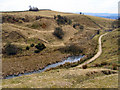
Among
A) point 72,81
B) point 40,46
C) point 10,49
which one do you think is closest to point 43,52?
point 40,46

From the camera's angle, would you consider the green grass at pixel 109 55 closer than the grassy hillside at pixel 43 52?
No

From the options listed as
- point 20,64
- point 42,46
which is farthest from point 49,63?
point 42,46

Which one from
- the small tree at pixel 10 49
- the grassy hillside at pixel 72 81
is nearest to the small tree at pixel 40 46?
the small tree at pixel 10 49

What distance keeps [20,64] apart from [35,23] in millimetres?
38053

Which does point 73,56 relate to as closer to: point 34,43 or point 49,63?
point 49,63

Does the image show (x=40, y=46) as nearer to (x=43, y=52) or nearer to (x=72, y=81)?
(x=43, y=52)

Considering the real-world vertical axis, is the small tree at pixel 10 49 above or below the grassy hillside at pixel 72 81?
above

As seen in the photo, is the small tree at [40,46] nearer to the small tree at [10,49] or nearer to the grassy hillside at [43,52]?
the grassy hillside at [43,52]

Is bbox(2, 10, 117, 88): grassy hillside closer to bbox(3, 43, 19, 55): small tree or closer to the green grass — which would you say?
the green grass

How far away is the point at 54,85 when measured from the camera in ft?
62.4

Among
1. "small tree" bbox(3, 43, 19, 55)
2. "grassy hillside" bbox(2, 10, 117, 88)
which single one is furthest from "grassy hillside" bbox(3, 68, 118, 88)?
"small tree" bbox(3, 43, 19, 55)

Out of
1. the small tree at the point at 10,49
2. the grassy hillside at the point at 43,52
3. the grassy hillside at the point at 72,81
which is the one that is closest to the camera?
the grassy hillside at the point at 72,81

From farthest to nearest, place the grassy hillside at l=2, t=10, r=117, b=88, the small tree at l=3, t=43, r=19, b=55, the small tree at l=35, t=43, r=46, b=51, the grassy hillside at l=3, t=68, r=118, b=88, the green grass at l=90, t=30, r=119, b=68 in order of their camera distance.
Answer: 1. the small tree at l=35, t=43, r=46, b=51
2. the small tree at l=3, t=43, r=19, b=55
3. the green grass at l=90, t=30, r=119, b=68
4. the grassy hillside at l=2, t=10, r=117, b=88
5. the grassy hillside at l=3, t=68, r=118, b=88

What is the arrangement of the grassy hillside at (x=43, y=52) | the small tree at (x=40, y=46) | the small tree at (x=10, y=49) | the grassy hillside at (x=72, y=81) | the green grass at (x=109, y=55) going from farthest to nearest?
1. the small tree at (x=40, y=46)
2. the small tree at (x=10, y=49)
3. the green grass at (x=109, y=55)
4. the grassy hillside at (x=43, y=52)
5. the grassy hillside at (x=72, y=81)
